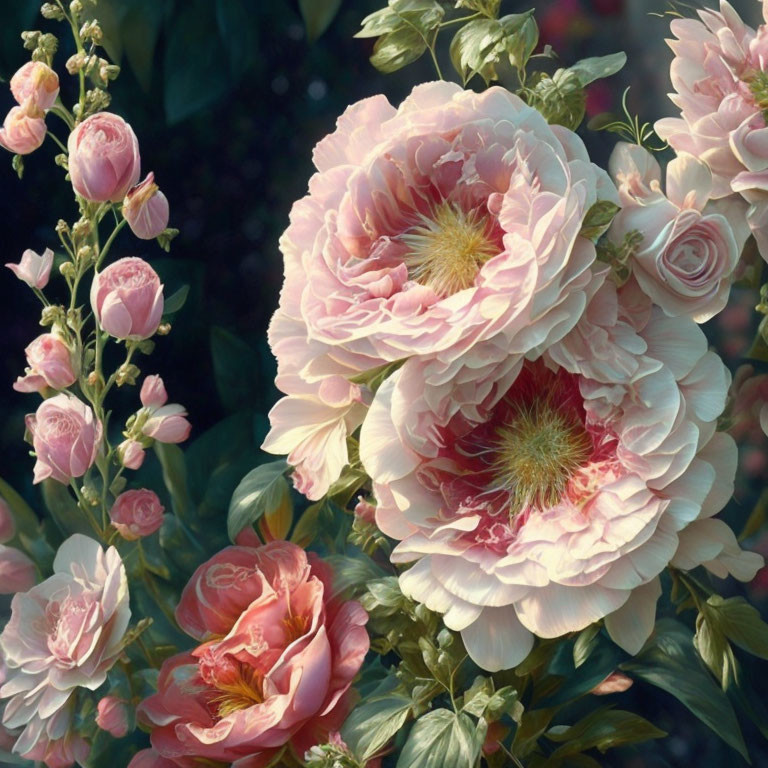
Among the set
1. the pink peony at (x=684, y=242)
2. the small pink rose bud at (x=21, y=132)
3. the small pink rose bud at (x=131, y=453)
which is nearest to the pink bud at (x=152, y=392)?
the small pink rose bud at (x=131, y=453)

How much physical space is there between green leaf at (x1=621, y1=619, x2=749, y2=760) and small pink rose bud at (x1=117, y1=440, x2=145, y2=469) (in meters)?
0.28

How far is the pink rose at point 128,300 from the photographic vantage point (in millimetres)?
630

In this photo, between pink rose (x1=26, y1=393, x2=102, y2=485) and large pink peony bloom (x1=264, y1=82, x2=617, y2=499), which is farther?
pink rose (x1=26, y1=393, x2=102, y2=485)

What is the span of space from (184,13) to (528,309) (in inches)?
12.8

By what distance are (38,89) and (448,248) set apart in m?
0.25

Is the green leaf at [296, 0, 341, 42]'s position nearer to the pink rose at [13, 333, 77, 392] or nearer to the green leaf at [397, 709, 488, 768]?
the pink rose at [13, 333, 77, 392]

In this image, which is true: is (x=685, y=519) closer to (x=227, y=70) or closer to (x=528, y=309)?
(x=528, y=309)

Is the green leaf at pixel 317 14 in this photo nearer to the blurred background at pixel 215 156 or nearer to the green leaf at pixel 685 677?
the blurred background at pixel 215 156

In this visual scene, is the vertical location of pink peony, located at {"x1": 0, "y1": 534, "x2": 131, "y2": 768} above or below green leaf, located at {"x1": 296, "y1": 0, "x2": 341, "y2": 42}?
below

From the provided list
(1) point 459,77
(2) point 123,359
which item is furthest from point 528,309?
(2) point 123,359

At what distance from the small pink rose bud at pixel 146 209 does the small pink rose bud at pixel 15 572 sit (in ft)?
0.64

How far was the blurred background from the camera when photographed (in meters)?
0.70

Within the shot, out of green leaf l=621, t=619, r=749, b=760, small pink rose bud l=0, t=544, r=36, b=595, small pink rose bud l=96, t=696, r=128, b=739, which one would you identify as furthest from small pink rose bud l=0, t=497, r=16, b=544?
green leaf l=621, t=619, r=749, b=760

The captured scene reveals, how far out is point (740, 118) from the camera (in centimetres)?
56
